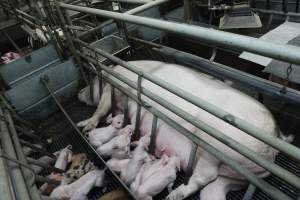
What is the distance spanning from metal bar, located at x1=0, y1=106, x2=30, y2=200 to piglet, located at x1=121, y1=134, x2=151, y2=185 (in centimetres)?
77

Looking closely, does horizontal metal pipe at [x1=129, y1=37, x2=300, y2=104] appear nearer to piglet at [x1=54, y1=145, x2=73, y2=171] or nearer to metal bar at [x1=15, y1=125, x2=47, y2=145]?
piglet at [x1=54, y1=145, x2=73, y2=171]

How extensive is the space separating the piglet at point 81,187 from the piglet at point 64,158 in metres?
0.34

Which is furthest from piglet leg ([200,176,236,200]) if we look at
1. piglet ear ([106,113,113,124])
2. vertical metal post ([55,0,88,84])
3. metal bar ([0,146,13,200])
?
vertical metal post ([55,0,88,84])

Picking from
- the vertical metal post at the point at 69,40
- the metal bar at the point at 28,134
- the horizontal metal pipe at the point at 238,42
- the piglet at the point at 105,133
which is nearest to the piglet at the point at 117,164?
the piglet at the point at 105,133

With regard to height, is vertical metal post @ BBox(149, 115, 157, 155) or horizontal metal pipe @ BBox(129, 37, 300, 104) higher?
horizontal metal pipe @ BBox(129, 37, 300, 104)

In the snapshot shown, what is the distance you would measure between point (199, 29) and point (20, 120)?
246cm

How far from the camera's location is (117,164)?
90.5 inches

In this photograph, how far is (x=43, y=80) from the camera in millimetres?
3225

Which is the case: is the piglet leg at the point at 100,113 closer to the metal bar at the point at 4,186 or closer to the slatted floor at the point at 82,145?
the slatted floor at the point at 82,145

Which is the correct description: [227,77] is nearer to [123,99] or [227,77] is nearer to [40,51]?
[123,99]

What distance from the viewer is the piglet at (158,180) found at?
1979 millimetres

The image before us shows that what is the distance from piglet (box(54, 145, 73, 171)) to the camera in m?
2.63

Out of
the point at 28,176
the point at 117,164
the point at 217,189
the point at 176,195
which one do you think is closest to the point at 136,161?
the point at 117,164

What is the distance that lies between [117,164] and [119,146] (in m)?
0.15
